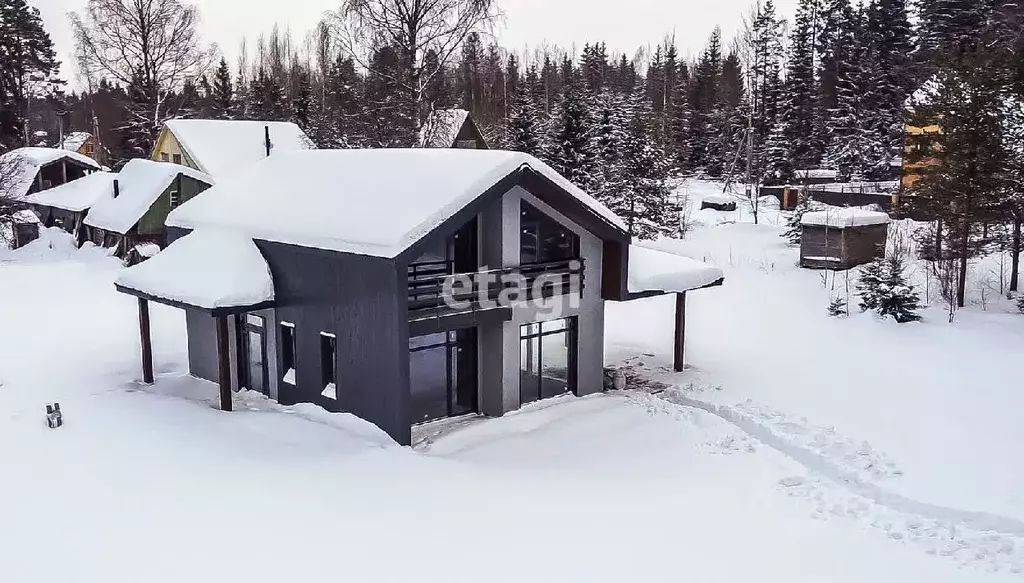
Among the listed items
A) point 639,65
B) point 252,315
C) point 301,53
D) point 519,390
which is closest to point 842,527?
point 519,390

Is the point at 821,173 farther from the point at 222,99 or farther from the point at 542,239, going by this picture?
the point at 222,99

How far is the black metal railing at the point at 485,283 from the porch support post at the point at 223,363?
3.38 m

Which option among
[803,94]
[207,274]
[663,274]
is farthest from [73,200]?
[803,94]

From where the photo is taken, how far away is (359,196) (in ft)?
44.0

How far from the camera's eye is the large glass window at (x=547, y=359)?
14.4m

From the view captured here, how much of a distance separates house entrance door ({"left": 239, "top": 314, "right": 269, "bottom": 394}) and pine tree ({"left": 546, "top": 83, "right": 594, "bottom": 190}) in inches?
675

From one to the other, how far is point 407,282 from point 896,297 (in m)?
12.9

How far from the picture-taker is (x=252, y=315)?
15.0 m

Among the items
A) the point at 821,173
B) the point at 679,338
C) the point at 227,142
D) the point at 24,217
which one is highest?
the point at 227,142

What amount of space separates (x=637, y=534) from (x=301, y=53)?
3027 inches

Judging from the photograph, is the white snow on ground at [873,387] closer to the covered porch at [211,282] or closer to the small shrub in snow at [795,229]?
the small shrub in snow at [795,229]

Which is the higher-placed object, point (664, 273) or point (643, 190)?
point (643, 190)

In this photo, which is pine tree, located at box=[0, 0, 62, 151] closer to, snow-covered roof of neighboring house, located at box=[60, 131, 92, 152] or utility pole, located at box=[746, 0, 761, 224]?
snow-covered roof of neighboring house, located at box=[60, 131, 92, 152]

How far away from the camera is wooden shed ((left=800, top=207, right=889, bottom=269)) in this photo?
76.6 ft
